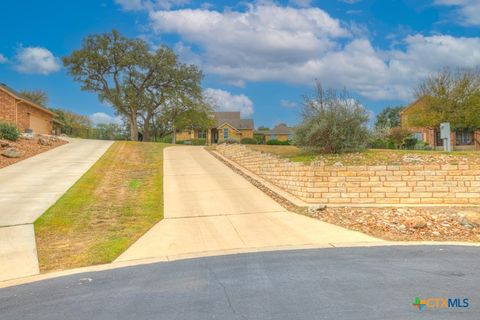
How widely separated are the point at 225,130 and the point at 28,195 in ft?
159

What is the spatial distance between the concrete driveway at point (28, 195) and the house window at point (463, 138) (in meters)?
31.1

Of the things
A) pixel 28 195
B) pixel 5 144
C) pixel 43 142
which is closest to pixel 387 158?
pixel 28 195

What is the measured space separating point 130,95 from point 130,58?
4.05 m

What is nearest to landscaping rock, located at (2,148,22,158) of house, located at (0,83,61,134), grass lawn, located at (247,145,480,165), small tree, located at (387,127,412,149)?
house, located at (0,83,61,134)

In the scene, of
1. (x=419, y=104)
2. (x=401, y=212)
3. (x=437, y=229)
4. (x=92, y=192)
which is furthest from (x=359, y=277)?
(x=419, y=104)

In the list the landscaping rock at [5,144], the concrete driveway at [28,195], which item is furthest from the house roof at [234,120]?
the landscaping rock at [5,144]

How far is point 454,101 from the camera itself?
1300 inches

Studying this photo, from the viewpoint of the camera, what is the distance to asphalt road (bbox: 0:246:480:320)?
4340 mm

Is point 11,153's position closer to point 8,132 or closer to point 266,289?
point 8,132

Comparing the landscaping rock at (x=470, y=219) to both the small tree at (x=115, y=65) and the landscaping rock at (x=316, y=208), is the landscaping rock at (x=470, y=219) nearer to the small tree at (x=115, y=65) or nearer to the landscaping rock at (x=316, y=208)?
the landscaping rock at (x=316, y=208)

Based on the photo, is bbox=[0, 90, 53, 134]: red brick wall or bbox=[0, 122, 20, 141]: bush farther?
bbox=[0, 90, 53, 134]: red brick wall

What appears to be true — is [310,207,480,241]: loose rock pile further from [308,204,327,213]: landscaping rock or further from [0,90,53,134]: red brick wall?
[0,90,53,134]: red brick wall

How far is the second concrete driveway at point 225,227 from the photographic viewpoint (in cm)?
762

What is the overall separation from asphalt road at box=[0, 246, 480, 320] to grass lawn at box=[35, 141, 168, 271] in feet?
4.27
